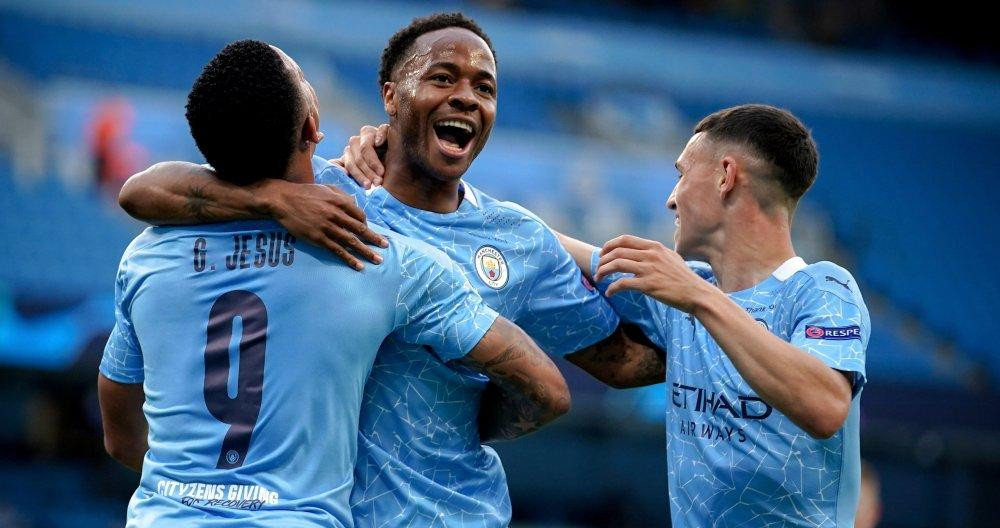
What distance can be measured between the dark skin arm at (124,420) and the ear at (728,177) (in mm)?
1930

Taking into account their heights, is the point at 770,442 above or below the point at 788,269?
below

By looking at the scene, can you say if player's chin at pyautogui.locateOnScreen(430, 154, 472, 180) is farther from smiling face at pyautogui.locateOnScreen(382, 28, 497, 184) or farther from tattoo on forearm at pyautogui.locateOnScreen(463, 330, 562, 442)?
tattoo on forearm at pyautogui.locateOnScreen(463, 330, 562, 442)

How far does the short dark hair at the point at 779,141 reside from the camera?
3893mm

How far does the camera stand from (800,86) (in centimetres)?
2102

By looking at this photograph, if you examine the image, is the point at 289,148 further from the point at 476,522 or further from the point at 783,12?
the point at 783,12

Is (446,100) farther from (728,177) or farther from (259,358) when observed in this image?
(259,358)

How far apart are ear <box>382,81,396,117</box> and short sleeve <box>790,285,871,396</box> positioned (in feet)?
4.66

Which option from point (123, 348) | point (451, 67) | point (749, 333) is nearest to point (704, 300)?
point (749, 333)

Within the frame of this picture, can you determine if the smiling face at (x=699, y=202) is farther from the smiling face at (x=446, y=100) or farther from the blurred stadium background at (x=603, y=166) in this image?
the blurred stadium background at (x=603, y=166)

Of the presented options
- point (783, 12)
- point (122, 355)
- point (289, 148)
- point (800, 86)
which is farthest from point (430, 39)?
point (783, 12)

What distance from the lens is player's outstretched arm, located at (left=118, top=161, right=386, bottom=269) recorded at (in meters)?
3.10

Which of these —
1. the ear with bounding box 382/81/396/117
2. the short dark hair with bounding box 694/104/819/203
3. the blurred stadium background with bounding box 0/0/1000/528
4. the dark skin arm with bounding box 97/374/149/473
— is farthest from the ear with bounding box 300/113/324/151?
the blurred stadium background with bounding box 0/0/1000/528

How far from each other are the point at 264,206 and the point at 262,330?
341mm

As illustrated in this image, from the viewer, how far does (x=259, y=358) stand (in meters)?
3.01
